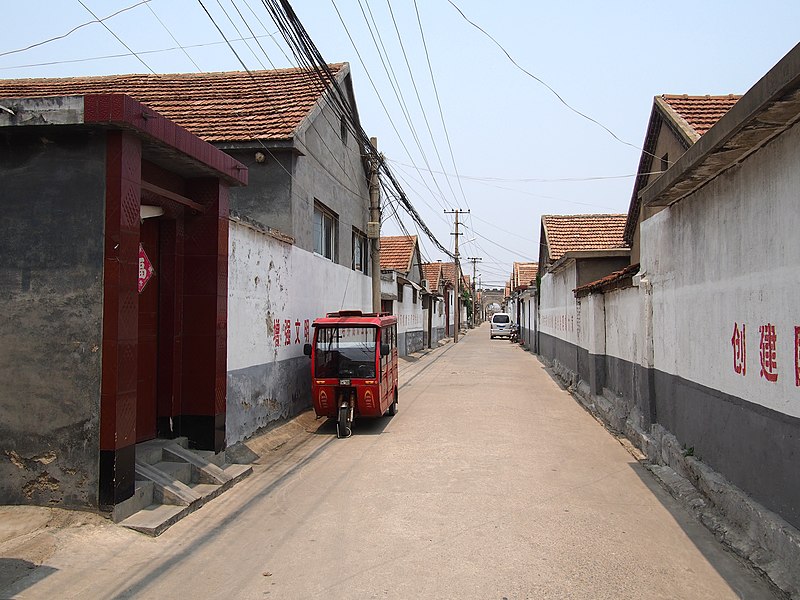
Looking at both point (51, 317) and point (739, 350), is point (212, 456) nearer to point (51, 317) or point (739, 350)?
point (51, 317)

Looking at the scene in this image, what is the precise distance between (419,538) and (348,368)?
239 inches

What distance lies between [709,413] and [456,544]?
3395 mm

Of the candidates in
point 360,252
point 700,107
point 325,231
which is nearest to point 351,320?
point 325,231

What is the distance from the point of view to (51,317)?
20.4 ft

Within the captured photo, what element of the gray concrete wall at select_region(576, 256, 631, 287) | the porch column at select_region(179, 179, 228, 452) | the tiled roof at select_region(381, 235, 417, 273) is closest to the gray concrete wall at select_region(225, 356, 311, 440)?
the porch column at select_region(179, 179, 228, 452)

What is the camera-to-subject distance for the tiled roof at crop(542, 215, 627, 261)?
23.9m

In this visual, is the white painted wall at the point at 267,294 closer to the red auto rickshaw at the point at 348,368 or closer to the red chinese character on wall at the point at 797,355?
the red auto rickshaw at the point at 348,368

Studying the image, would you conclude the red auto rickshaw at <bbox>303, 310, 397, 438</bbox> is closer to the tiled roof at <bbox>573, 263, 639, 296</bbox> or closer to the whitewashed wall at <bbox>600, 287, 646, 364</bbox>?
the whitewashed wall at <bbox>600, 287, 646, 364</bbox>

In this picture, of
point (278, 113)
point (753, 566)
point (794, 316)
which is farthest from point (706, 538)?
point (278, 113)

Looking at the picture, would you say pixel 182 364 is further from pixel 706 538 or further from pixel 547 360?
pixel 547 360

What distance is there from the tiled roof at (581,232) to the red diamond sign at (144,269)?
59.1ft

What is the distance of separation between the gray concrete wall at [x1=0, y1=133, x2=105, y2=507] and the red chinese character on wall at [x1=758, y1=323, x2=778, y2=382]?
5.97 meters

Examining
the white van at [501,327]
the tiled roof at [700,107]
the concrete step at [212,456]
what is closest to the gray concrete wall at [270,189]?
the concrete step at [212,456]

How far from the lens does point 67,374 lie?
6184mm
